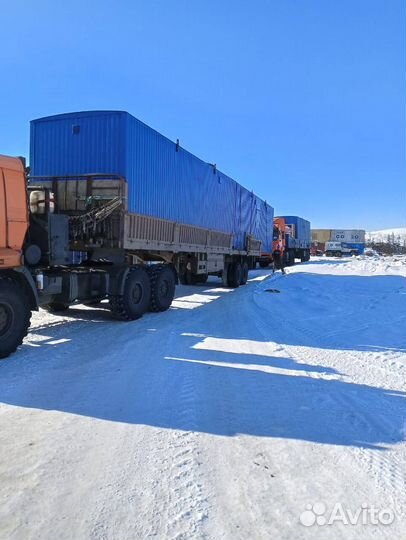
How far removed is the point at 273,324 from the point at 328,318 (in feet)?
5.05

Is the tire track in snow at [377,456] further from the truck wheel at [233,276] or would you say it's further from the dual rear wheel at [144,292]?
the truck wheel at [233,276]

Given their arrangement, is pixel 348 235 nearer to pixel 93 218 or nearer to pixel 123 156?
pixel 123 156

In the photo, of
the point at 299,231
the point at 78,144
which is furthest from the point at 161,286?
the point at 299,231

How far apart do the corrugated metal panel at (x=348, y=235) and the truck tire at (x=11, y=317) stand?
7700 centimetres

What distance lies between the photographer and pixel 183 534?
2.68 m

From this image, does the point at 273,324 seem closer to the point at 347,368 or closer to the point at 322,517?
the point at 347,368

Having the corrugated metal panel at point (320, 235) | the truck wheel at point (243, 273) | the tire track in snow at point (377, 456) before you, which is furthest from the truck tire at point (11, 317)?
the corrugated metal panel at point (320, 235)

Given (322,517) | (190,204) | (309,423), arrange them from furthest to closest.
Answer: (190,204)
(309,423)
(322,517)

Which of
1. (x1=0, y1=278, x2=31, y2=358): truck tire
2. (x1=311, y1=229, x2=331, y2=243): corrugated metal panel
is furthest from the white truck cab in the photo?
(x1=0, y1=278, x2=31, y2=358): truck tire

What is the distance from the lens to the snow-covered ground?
2850mm

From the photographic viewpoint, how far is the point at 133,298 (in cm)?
1049

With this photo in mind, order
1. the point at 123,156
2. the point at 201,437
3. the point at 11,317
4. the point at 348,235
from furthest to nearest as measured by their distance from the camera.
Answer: the point at 348,235
the point at 123,156
the point at 11,317
the point at 201,437

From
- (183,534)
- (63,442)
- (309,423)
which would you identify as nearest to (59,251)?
(63,442)

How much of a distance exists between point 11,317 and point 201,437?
4048mm
